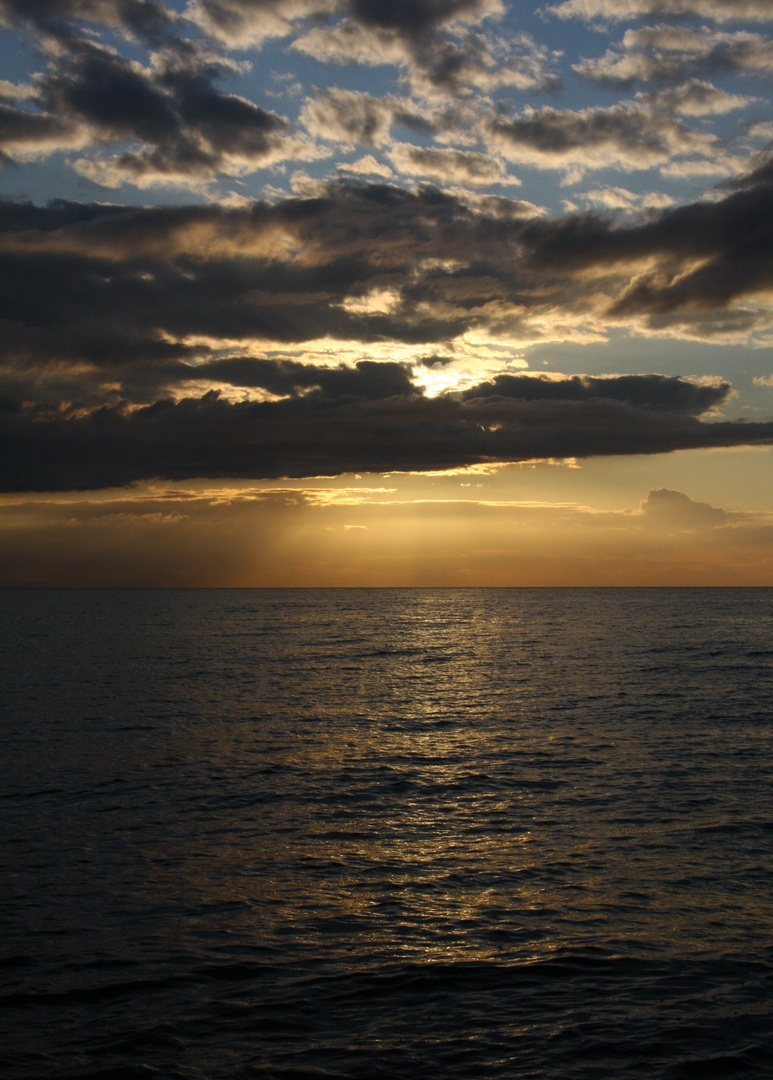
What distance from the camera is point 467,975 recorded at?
12.7m

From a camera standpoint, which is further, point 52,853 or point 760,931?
point 52,853

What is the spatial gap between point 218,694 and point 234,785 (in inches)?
879

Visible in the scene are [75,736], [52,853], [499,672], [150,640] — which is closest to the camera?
[52,853]

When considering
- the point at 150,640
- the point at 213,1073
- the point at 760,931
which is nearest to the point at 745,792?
the point at 760,931

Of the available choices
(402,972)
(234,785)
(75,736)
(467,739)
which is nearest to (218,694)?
(75,736)

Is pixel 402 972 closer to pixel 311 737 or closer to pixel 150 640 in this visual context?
pixel 311 737

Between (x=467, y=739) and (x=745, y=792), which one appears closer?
(x=745, y=792)

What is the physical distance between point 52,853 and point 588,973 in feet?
40.6

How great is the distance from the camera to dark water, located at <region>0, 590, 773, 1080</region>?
1084 centimetres

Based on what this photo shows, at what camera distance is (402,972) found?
12.8m

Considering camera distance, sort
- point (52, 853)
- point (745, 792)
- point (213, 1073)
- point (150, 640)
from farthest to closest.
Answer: point (150, 640) → point (745, 792) → point (52, 853) → point (213, 1073)

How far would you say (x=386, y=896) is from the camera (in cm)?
1605

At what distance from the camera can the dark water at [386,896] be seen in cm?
1084

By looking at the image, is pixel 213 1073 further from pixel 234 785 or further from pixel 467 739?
pixel 467 739
